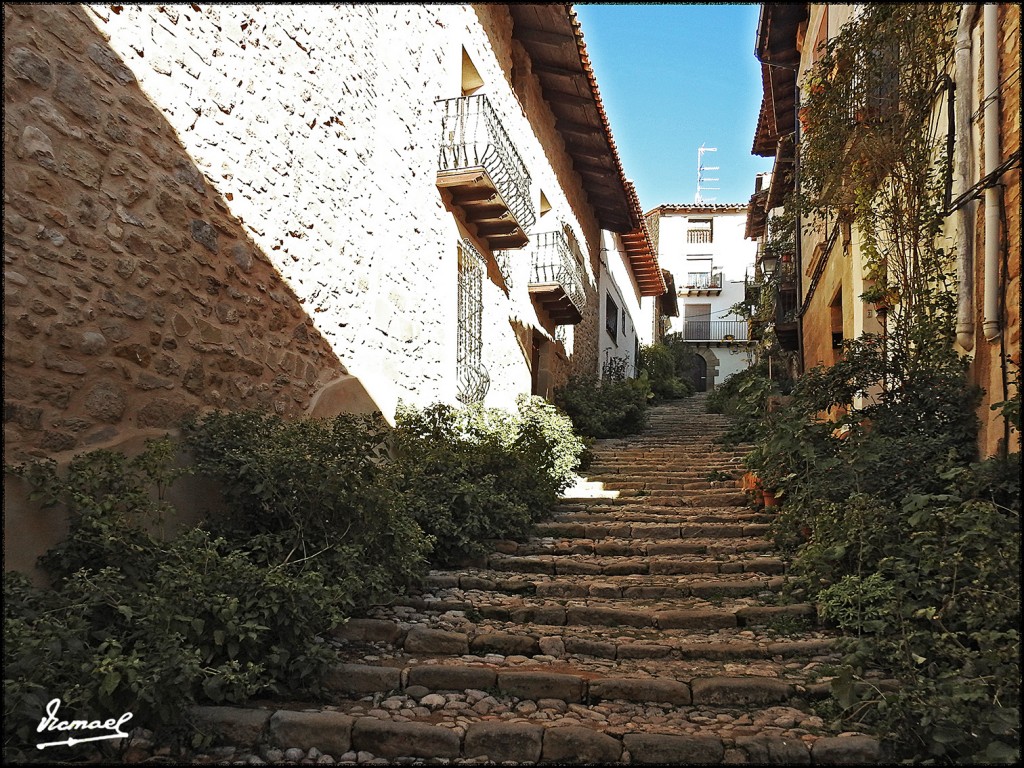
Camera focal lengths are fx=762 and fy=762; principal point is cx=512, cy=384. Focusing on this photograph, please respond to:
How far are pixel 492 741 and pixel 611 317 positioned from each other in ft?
55.3

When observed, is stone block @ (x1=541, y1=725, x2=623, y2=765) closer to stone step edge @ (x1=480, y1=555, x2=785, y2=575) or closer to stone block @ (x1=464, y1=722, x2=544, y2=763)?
stone block @ (x1=464, y1=722, x2=544, y2=763)

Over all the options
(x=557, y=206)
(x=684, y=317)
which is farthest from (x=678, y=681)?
(x=684, y=317)

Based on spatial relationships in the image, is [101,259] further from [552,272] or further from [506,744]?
[552,272]

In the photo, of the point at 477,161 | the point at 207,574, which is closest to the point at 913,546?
the point at 207,574

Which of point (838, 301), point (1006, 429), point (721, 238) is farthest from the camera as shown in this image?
point (721, 238)

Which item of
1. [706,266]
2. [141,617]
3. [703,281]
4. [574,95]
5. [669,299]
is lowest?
[141,617]

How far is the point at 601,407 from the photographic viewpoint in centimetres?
1399

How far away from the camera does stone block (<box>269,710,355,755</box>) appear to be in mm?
3336

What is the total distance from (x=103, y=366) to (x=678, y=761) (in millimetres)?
3307

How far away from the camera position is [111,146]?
3.96 meters

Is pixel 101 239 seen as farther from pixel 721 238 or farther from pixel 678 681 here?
pixel 721 238

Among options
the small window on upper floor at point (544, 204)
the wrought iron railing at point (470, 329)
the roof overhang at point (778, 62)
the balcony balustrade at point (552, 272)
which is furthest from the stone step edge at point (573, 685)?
the roof overhang at point (778, 62)

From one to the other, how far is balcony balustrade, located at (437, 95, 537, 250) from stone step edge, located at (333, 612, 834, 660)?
5097 mm

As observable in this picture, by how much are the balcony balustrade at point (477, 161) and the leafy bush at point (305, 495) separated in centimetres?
416
